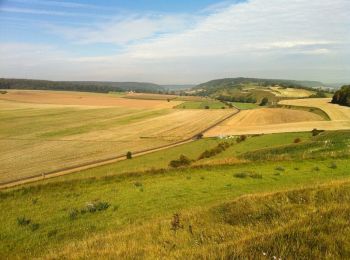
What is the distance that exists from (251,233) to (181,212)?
14.3 ft

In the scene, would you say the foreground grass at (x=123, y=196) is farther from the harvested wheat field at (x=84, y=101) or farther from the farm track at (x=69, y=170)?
the harvested wheat field at (x=84, y=101)

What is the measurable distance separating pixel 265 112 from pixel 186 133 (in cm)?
3827

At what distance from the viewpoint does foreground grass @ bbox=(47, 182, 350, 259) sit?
5254 mm

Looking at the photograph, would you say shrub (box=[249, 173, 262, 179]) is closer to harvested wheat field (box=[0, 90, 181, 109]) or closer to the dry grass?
the dry grass

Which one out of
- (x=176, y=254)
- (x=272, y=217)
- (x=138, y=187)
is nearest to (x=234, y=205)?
(x=272, y=217)

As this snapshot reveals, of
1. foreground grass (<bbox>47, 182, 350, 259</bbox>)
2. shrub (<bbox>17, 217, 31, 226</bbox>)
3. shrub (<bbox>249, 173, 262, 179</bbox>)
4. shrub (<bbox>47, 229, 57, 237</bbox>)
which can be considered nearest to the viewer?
foreground grass (<bbox>47, 182, 350, 259</bbox>)

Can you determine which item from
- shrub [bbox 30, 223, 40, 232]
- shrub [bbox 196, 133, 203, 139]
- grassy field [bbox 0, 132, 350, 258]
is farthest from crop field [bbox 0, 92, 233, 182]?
shrub [bbox 30, 223, 40, 232]

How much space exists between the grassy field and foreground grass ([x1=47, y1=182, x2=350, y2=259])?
0.02 meters

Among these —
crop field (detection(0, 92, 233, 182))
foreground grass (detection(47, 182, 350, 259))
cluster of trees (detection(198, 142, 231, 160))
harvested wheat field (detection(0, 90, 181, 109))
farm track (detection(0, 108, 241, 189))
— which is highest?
foreground grass (detection(47, 182, 350, 259))

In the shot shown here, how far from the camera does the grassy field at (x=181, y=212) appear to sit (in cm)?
637

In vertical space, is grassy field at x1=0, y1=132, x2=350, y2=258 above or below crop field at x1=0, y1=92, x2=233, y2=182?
above

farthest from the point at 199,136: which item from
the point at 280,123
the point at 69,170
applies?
the point at 69,170

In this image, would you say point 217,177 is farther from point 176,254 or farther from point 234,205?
point 176,254

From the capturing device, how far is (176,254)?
596cm
